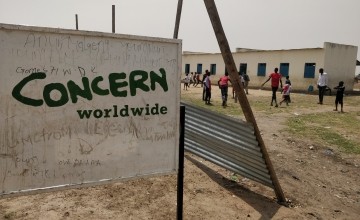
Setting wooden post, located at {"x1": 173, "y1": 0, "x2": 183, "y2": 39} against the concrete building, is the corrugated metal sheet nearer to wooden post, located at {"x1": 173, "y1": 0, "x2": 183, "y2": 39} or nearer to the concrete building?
wooden post, located at {"x1": 173, "y1": 0, "x2": 183, "y2": 39}

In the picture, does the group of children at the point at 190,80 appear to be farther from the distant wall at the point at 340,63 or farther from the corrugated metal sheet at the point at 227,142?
the corrugated metal sheet at the point at 227,142

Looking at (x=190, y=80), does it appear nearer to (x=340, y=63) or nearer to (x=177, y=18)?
(x=340, y=63)

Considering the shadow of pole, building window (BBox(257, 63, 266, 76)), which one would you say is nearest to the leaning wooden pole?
the shadow of pole

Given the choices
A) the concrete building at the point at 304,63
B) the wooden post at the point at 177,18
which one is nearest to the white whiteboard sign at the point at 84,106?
the wooden post at the point at 177,18

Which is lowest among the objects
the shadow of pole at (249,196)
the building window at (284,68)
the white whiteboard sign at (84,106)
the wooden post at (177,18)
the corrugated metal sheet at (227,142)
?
the shadow of pole at (249,196)

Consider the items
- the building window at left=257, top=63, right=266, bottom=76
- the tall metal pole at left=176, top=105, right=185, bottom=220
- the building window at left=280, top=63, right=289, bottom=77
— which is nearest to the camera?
the tall metal pole at left=176, top=105, right=185, bottom=220

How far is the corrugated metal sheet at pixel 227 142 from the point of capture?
4.57 metres

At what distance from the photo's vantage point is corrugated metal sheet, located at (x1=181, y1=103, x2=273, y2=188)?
Result: 4574 mm

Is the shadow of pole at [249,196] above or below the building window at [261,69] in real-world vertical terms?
below

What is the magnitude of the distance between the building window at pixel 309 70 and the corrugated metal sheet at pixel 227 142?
933 inches

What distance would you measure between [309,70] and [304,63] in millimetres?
777

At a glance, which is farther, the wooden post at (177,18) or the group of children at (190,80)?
the group of children at (190,80)

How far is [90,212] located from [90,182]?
1.39 m

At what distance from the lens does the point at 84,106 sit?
259 cm
